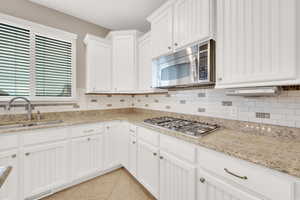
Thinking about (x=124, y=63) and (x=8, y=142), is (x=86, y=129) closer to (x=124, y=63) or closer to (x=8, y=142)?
(x=8, y=142)

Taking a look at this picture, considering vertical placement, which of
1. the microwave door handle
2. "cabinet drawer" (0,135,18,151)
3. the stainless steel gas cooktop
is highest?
the microwave door handle

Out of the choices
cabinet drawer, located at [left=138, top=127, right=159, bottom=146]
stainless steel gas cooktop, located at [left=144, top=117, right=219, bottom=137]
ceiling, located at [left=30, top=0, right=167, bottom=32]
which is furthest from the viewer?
ceiling, located at [left=30, top=0, right=167, bottom=32]

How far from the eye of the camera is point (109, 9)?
2.10 metres

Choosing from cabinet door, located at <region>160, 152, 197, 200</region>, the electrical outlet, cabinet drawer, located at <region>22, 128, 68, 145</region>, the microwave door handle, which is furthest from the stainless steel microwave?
cabinet drawer, located at <region>22, 128, 68, 145</region>

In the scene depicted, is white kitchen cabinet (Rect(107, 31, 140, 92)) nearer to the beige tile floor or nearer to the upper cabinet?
the upper cabinet

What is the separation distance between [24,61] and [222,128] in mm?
2749

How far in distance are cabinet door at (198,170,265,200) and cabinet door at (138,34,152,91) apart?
4.74 feet

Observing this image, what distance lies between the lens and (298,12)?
780 mm

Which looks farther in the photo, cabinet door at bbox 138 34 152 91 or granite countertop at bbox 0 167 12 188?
cabinet door at bbox 138 34 152 91

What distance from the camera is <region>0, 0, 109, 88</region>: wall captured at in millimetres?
1821

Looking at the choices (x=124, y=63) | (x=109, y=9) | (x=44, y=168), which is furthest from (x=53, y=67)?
(x=44, y=168)

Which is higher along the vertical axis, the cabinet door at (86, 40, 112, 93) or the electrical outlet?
the cabinet door at (86, 40, 112, 93)

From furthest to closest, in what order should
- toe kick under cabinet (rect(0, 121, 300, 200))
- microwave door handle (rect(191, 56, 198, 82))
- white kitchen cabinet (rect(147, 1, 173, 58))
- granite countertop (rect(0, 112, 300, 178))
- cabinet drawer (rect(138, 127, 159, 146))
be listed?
white kitchen cabinet (rect(147, 1, 173, 58)) → cabinet drawer (rect(138, 127, 159, 146)) → microwave door handle (rect(191, 56, 198, 82)) → toe kick under cabinet (rect(0, 121, 300, 200)) → granite countertop (rect(0, 112, 300, 178))

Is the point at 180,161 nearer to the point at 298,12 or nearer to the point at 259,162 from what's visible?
the point at 259,162
